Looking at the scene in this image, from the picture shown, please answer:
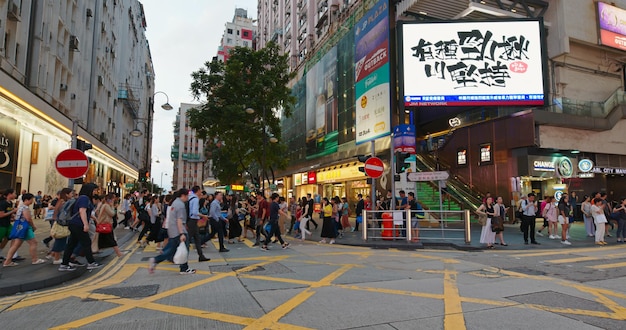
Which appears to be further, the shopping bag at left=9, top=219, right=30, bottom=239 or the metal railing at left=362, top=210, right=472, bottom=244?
the metal railing at left=362, top=210, right=472, bottom=244

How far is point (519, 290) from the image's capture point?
5617mm

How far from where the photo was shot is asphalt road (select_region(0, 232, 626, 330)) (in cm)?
412

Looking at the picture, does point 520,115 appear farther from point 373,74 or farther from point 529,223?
point 529,223

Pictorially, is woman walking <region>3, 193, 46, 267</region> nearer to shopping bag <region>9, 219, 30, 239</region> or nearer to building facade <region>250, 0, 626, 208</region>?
shopping bag <region>9, 219, 30, 239</region>

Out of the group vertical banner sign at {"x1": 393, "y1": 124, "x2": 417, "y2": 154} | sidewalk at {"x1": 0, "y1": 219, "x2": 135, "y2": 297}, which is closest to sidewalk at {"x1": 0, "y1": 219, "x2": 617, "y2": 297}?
sidewalk at {"x1": 0, "y1": 219, "x2": 135, "y2": 297}

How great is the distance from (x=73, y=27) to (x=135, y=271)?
69.2ft

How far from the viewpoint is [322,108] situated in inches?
1270

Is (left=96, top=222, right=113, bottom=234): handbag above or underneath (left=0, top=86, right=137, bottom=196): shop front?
underneath

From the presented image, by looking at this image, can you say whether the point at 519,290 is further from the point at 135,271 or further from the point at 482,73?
the point at 482,73

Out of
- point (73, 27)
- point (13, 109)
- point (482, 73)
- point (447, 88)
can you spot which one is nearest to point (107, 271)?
point (13, 109)

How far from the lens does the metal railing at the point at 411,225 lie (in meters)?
11.8

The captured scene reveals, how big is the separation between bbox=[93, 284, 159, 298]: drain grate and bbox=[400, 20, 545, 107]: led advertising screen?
1593 cm

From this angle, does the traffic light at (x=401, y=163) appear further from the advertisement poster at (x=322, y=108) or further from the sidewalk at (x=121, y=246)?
the advertisement poster at (x=322, y=108)

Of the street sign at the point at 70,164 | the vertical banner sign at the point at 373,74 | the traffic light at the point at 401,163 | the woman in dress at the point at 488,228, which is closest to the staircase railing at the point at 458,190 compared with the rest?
the vertical banner sign at the point at 373,74
